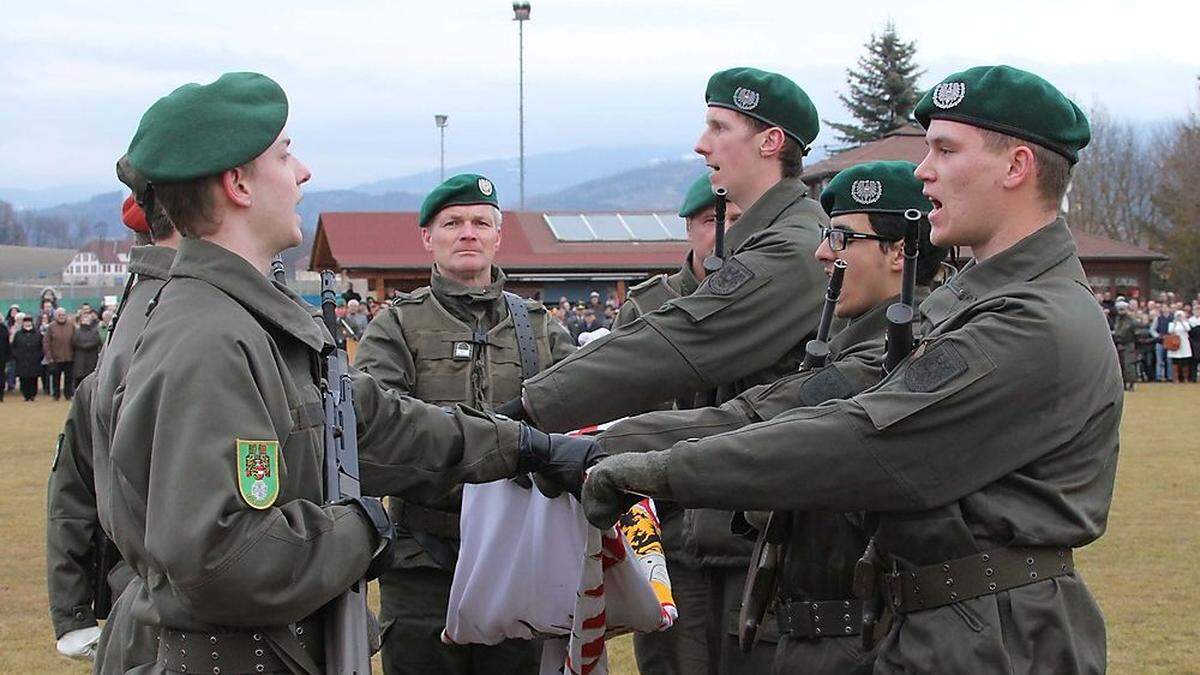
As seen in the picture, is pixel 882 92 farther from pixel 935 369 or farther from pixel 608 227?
pixel 935 369

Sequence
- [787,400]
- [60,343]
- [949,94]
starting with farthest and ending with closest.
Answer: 1. [60,343]
2. [787,400]
3. [949,94]

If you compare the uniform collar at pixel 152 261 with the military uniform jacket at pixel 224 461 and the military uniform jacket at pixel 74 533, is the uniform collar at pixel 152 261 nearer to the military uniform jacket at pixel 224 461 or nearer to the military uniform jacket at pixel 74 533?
the military uniform jacket at pixel 74 533

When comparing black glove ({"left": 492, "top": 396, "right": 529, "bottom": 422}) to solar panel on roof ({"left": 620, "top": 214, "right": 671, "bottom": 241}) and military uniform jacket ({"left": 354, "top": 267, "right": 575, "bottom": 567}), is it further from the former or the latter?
solar panel on roof ({"left": 620, "top": 214, "right": 671, "bottom": 241})

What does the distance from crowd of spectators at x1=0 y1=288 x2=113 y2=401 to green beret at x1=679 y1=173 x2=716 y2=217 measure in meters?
23.5

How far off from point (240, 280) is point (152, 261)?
1.60 m

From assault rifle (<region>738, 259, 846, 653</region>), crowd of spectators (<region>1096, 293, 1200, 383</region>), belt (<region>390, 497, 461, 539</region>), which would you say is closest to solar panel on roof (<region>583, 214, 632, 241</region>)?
crowd of spectators (<region>1096, 293, 1200, 383</region>)

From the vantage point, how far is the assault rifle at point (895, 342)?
3.50 metres

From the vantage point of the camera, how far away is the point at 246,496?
3.05m

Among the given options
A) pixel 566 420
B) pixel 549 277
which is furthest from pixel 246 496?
pixel 549 277

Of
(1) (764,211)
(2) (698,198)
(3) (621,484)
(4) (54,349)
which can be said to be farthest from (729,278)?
(4) (54,349)

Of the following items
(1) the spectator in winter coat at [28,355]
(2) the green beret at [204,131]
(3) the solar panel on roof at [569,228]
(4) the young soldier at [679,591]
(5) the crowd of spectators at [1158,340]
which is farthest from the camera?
(3) the solar panel on roof at [569,228]

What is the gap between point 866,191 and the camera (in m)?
4.28

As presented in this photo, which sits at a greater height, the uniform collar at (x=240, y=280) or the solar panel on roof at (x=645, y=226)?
the uniform collar at (x=240, y=280)

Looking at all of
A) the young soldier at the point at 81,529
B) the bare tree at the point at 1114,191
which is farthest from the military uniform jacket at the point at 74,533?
the bare tree at the point at 1114,191
